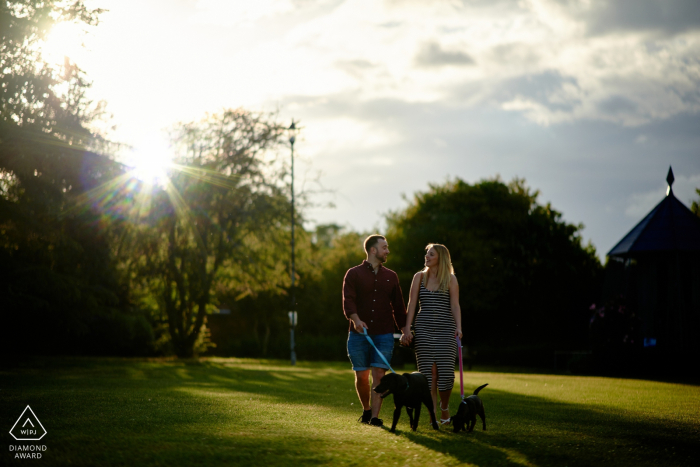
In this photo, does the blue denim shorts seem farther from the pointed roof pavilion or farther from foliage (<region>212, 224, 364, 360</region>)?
foliage (<region>212, 224, 364, 360</region>)

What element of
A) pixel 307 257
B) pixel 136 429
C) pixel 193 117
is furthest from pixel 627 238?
pixel 136 429

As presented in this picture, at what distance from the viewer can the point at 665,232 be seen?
25859 mm

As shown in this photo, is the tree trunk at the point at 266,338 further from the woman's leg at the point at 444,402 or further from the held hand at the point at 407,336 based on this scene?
the held hand at the point at 407,336

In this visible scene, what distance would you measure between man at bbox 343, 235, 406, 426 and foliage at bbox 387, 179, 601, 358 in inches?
1188

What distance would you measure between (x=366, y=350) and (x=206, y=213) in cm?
1796

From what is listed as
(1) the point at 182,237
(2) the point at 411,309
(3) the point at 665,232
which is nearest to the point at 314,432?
(2) the point at 411,309

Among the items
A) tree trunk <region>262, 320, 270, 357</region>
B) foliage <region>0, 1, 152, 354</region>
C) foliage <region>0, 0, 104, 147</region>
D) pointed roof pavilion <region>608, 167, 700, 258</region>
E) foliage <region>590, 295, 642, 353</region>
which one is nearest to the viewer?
foliage <region>0, 0, 104, 147</region>

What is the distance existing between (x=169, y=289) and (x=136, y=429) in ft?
64.8

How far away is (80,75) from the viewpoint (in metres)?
17.1

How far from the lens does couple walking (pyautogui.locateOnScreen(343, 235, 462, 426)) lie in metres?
7.21

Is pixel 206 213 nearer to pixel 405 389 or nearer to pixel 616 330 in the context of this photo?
pixel 616 330

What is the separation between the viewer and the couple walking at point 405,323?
23.6 ft

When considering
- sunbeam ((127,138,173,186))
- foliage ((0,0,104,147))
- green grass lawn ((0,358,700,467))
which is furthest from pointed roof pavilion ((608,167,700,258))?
foliage ((0,0,104,147))

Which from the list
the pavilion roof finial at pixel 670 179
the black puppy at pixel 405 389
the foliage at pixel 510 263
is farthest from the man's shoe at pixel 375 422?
the foliage at pixel 510 263
